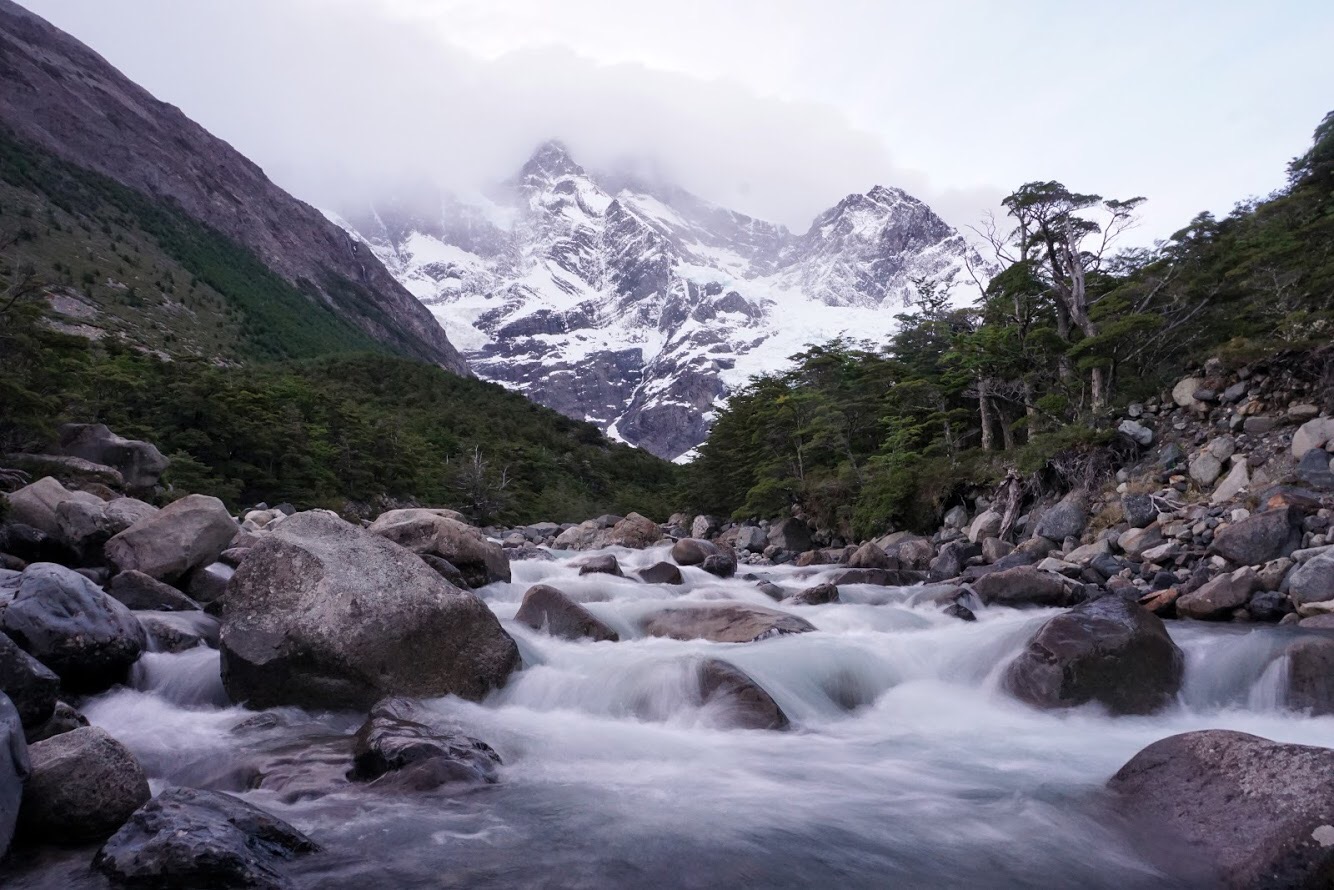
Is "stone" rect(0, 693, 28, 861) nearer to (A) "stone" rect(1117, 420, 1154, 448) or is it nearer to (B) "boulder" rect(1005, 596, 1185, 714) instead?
(B) "boulder" rect(1005, 596, 1185, 714)

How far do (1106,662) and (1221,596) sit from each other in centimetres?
434

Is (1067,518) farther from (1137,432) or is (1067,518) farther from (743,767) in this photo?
(743,767)

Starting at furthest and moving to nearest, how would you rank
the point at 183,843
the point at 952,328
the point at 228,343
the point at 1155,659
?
the point at 228,343 → the point at 952,328 → the point at 1155,659 → the point at 183,843

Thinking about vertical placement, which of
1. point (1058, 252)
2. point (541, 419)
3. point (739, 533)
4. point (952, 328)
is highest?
point (1058, 252)

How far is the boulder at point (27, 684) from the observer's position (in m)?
5.03

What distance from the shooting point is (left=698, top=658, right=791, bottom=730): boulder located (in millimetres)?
7691

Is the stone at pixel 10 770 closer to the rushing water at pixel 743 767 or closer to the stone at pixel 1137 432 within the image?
the rushing water at pixel 743 767

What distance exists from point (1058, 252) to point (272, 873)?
23.2 m

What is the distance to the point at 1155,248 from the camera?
85.9 ft

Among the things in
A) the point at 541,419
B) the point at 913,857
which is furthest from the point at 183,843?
the point at 541,419

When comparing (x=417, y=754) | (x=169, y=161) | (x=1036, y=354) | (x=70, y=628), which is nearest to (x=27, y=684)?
(x=70, y=628)

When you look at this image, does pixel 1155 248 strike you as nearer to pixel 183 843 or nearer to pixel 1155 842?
pixel 1155 842

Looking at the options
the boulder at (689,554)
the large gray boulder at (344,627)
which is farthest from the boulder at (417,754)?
the boulder at (689,554)

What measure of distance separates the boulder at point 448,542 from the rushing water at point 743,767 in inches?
135
